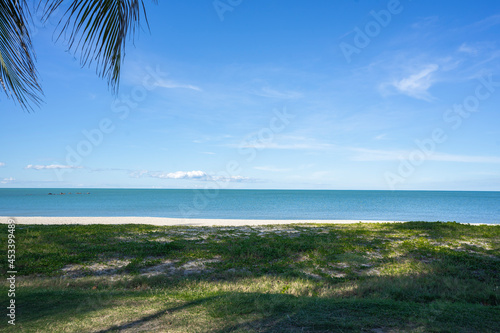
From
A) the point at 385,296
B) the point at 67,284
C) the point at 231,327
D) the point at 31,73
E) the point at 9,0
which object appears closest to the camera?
the point at 9,0

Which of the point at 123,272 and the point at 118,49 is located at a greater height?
the point at 118,49

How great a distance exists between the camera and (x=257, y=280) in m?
8.04

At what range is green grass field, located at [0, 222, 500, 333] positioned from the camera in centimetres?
442

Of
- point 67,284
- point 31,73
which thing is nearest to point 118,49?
point 31,73

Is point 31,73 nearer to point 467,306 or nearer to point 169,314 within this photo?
point 169,314

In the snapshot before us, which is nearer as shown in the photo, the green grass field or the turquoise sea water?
the green grass field

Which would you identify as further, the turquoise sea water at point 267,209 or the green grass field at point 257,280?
the turquoise sea water at point 267,209

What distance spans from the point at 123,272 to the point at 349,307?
6772 mm

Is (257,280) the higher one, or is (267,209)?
(267,209)

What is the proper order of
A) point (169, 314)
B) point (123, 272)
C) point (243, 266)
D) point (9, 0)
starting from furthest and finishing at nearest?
point (243, 266) → point (123, 272) → point (169, 314) → point (9, 0)

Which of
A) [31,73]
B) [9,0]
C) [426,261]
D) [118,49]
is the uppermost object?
[9,0]

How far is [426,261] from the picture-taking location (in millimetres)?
10320

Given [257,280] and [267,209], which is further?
[267,209]

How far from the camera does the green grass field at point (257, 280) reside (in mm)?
4418
